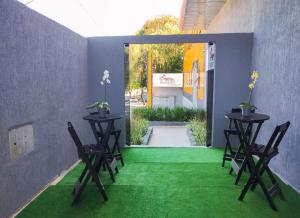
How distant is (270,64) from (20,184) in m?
3.93

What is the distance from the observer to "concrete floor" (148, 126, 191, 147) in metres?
5.87

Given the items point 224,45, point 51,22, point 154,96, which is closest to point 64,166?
point 51,22

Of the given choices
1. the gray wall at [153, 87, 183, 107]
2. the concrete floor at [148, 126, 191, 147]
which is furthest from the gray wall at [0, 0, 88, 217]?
the gray wall at [153, 87, 183, 107]

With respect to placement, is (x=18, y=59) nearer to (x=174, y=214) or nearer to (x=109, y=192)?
(x=109, y=192)

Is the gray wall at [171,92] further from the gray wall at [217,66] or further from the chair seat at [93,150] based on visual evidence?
the chair seat at [93,150]

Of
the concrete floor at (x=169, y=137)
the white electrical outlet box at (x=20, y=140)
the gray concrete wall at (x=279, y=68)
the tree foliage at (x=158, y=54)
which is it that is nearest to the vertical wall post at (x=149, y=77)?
the tree foliage at (x=158, y=54)

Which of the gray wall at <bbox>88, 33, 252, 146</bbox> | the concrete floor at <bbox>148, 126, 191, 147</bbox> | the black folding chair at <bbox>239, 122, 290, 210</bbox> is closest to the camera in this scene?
the black folding chair at <bbox>239, 122, 290, 210</bbox>

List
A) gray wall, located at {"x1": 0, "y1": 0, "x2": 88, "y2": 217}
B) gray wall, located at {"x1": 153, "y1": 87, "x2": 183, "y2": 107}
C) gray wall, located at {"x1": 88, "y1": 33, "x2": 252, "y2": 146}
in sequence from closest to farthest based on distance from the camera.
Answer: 1. gray wall, located at {"x1": 0, "y1": 0, "x2": 88, "y2": 217}
2. gray wall, located at {"x1": 88, "y1": 33, "x2": 252, "y2": 146}
3. gray wall, located at {"x1": 153, "y1": 87, "x2": 183, "y2": 107}

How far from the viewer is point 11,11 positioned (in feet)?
8.32

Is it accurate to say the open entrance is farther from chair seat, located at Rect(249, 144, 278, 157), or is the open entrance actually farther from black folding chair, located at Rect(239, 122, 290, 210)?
black folding chair, located at Rect(239, 122, 290, 210)

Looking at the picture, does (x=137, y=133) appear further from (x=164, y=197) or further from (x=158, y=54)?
(x=158, y=54)

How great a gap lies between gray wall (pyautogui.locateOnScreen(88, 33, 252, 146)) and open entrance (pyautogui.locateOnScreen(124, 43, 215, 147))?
21 cm

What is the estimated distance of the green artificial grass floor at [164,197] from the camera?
2.58 meters

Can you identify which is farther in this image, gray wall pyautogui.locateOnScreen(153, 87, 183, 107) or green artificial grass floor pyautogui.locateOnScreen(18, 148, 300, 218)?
gray wall pyautogui.locateOnScreen(153, 87, 183, 107)
